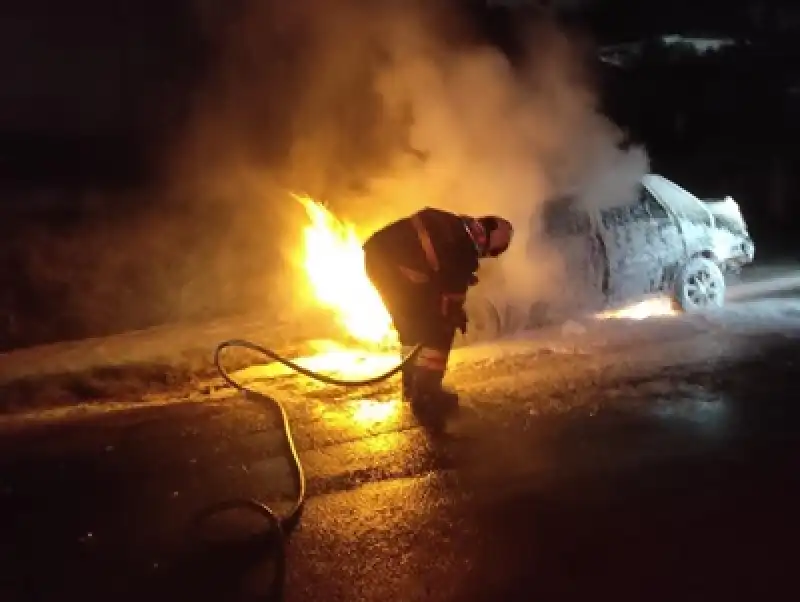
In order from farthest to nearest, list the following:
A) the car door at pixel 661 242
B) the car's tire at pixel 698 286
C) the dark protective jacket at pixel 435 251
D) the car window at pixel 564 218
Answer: the car's tire at pixel 698 286
the car door at pixel 661 242
the car window at pixel 564 218
the dark protective jacket at pixel 435 251

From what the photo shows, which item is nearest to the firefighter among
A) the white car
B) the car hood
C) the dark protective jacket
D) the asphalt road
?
the dark protective jacket

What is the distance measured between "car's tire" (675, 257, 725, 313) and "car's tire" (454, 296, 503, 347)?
2464mm

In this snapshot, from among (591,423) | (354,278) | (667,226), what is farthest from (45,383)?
(667,226)

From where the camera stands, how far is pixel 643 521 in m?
4.92

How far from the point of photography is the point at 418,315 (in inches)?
275

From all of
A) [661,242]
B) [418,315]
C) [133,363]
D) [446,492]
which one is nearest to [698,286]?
[661,242]

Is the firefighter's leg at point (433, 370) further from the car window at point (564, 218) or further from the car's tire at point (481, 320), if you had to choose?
the car window at point (564, 218)

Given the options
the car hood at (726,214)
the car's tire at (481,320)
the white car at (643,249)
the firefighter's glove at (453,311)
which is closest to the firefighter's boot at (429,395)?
the firefighter's glove at (453,311)

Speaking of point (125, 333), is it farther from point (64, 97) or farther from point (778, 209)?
point (778, 209)

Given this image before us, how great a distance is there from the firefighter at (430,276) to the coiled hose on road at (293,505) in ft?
0.70

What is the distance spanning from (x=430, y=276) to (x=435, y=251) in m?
0.21

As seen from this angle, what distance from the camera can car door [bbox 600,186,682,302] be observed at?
9.65m

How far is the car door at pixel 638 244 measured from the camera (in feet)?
31.7

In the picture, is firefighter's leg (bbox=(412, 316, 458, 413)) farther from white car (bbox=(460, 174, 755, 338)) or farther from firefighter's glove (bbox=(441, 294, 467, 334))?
white car (bbox=(460, 174, 755, 338))
